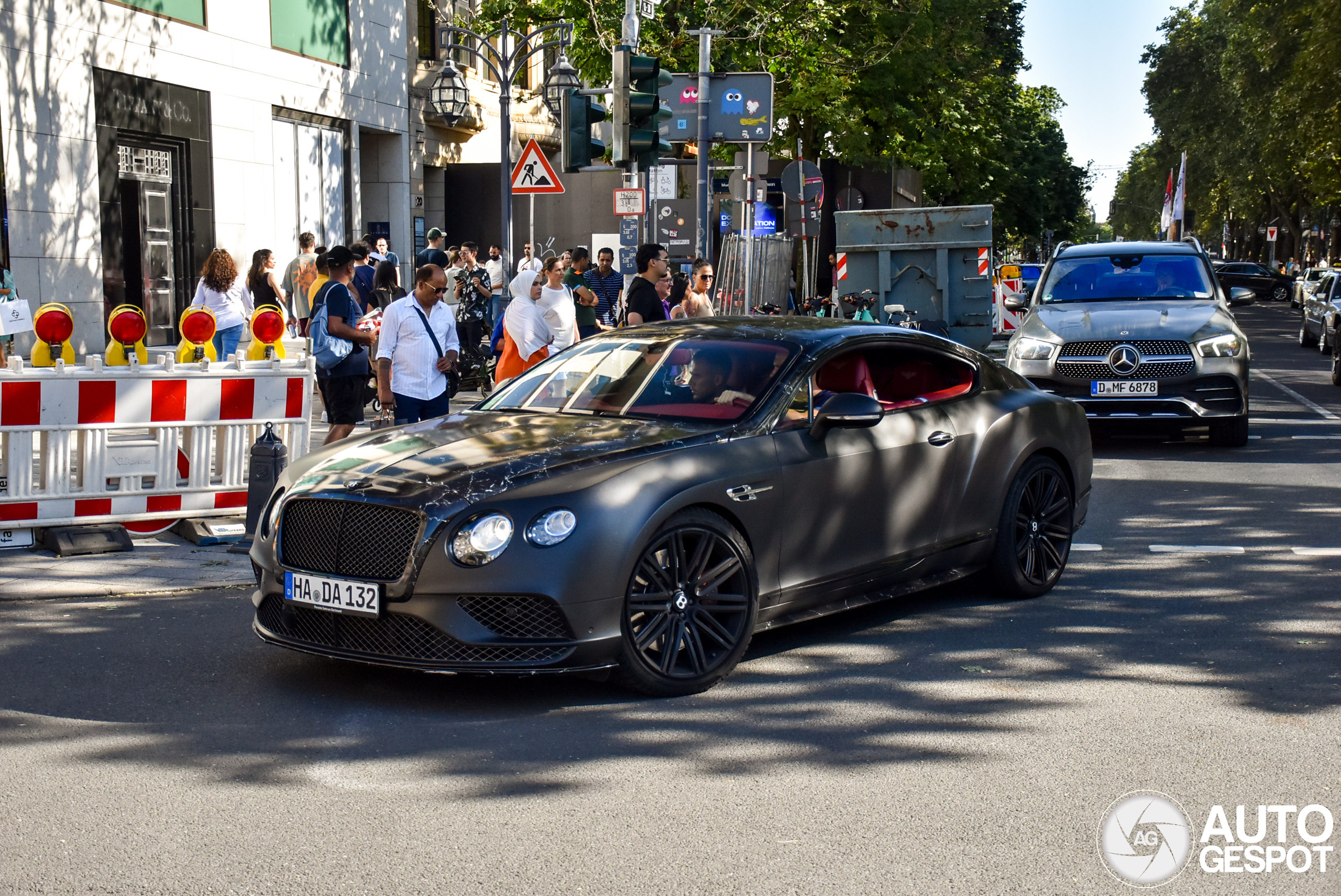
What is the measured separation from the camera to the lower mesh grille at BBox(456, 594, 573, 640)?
5.25 metres

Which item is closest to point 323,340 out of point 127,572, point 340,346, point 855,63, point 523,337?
point 340,346

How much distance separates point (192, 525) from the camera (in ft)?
29.4

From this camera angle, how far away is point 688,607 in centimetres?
562

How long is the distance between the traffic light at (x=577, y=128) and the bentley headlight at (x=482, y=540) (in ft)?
26.9

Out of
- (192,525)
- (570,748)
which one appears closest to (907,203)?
(192,525)

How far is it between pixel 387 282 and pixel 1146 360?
729cm

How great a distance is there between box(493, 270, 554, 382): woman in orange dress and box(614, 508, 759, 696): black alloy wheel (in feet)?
20.3

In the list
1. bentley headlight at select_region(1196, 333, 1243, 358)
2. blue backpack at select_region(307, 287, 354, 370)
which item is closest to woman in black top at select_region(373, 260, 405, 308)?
blue backpack at select_region(307, 287, 354, 370)

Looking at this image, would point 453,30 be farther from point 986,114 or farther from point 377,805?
point 986,114

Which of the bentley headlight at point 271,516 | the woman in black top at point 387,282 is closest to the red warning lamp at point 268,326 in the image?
→ the bentley headlight at point 271,516

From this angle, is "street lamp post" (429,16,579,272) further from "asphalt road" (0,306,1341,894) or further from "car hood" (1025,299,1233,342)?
"asphalt road" (0,306,1341,894)

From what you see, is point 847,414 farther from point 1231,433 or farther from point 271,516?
point 1231,433

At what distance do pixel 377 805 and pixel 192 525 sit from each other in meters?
5.03

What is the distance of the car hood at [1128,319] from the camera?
504 inches
